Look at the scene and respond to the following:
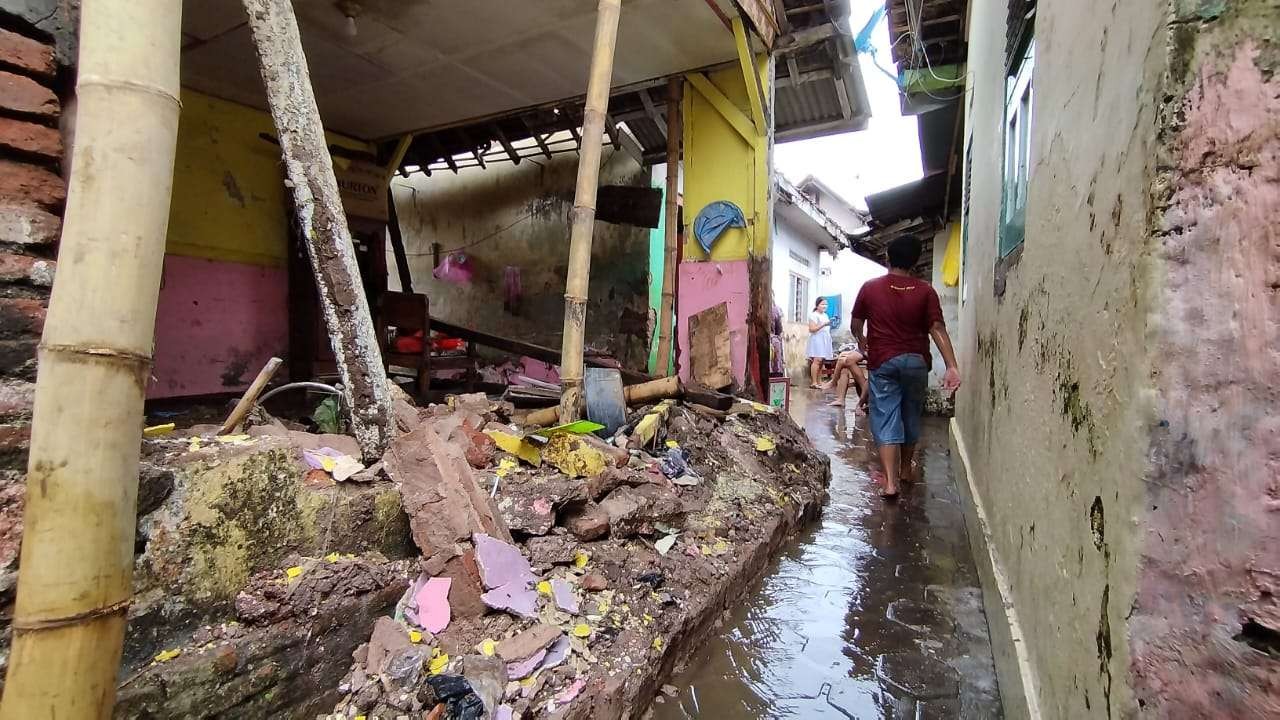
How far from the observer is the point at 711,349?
18.6ft

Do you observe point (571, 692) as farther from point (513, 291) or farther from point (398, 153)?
point (513, 291)

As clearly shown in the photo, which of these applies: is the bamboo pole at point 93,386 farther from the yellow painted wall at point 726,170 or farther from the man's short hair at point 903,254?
the yellow painted wall at point 726,170

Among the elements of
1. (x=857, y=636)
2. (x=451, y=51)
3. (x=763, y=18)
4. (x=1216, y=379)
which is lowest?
(x=857, y=636)

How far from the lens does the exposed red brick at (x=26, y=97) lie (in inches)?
57.2

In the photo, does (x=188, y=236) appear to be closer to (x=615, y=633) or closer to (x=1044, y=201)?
(x=615, y=633)

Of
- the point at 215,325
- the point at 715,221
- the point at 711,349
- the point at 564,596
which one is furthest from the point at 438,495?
the point at 215,325

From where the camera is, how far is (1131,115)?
0.99 metres

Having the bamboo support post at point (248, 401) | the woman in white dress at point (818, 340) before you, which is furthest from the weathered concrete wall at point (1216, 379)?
the woman in white dress at point (818, 340)

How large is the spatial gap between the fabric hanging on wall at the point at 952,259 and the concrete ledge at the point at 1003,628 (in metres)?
6.64

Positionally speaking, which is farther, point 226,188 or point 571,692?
point 226,188

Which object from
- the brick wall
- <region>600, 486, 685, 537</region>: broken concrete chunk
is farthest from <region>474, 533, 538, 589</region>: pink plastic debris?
the brick wall

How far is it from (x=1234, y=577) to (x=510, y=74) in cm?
616

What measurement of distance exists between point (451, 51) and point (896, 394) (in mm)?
4776

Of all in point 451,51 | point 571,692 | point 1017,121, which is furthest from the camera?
point 451,51
